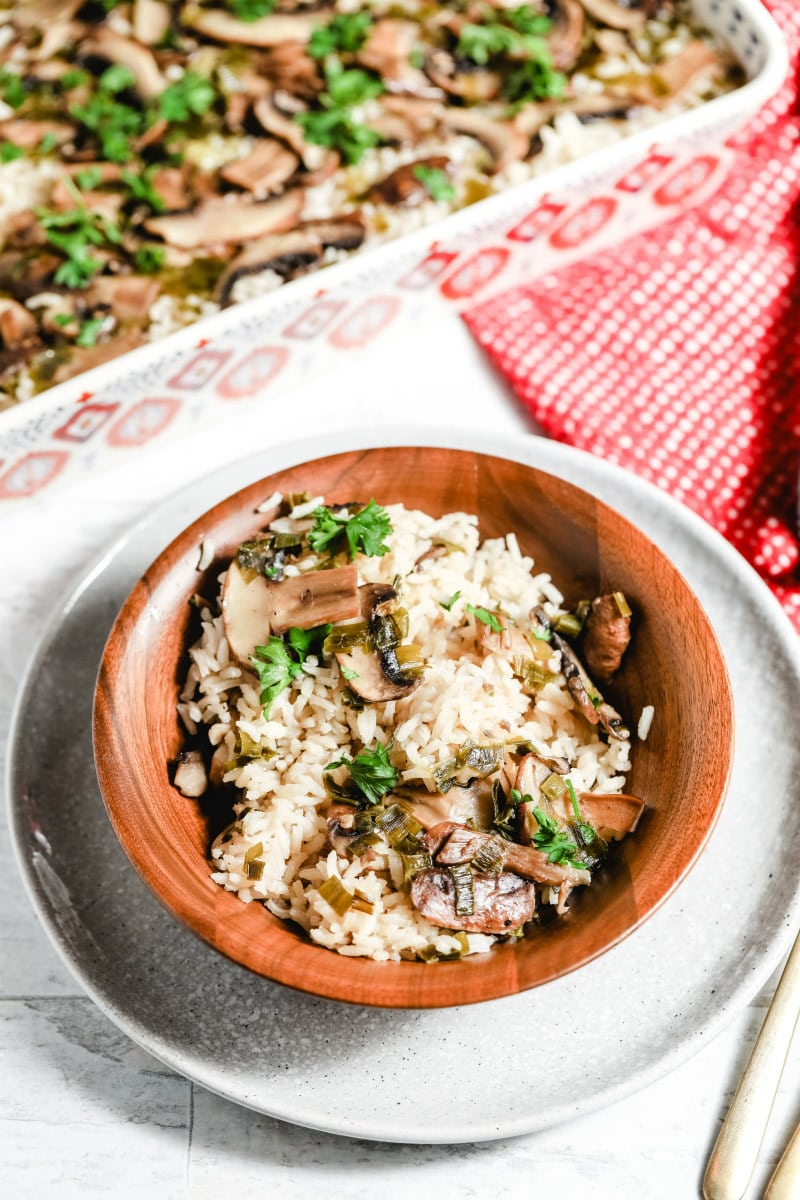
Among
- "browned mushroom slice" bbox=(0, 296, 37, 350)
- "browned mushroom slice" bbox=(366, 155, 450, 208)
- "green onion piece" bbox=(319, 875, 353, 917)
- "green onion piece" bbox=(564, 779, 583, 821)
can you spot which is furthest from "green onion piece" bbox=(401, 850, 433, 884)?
"browned mushroom slice" bbox=(366, 155, 450, 208)

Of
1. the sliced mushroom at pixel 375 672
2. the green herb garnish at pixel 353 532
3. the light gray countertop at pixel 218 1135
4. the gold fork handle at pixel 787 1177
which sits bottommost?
the light gray countertop at pixel 218 1135

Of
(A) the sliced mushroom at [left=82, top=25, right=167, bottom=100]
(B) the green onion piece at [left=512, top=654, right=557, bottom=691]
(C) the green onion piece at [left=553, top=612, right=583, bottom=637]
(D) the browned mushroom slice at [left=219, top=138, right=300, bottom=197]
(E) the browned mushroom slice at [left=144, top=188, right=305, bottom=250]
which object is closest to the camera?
(B) the green onion piece at [left=512, top=654, right=557, bottom=691]

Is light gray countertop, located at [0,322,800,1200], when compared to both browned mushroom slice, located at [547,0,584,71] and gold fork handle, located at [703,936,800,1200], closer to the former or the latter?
gold fork handle, located at [703,936,800,1200]

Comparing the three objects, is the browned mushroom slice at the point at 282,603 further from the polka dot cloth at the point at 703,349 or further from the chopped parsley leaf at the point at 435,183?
the chopped parsley leaf at the point at 435,183

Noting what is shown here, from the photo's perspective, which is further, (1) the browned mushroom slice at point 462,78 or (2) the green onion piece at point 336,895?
(1) the browned mushroom slice at point 462,78

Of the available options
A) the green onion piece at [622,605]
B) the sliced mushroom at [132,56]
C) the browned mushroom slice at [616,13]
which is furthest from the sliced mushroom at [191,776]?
the browned mushroom slice at [616,13]
